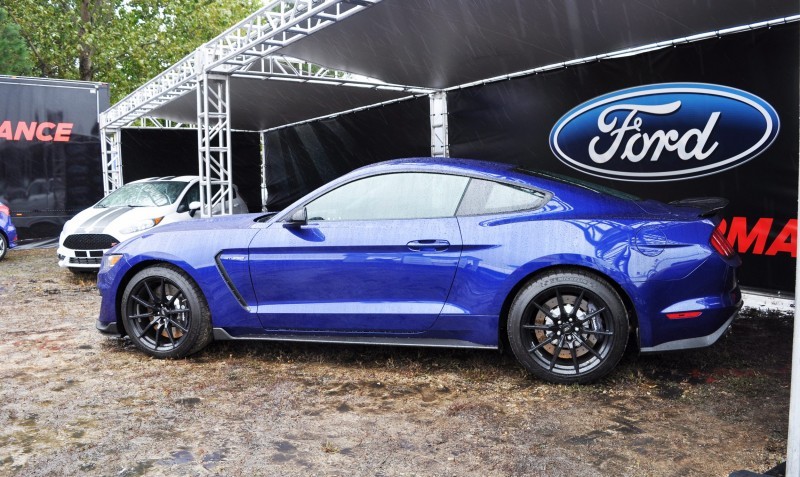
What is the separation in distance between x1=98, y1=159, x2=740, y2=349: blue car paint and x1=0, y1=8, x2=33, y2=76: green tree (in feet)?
67.1

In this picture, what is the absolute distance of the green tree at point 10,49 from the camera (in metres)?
21.1

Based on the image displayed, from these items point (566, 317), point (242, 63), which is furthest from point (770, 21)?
point (242, 63)

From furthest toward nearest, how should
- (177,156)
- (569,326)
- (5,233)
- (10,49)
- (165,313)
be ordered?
(10,49) < (177,156) < (5,233) < (165,313) < (569,326)

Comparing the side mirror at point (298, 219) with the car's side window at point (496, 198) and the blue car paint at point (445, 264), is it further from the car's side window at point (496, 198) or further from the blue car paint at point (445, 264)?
the car's side window at point (496, 198)

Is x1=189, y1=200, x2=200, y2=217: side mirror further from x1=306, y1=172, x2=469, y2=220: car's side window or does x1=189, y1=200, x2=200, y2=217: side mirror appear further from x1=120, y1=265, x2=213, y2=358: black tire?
x1=306, y1=172, x2=469, y2=220: car's side window

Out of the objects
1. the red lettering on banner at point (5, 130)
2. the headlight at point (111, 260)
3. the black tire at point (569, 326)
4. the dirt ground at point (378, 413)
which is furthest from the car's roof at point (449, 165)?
the red lettering on banner at point (5, 130)

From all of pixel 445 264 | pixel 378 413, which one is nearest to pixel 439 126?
pixel 445 264

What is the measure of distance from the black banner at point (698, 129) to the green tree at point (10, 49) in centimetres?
1937

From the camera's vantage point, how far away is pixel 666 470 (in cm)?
291

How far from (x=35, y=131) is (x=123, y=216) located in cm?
548

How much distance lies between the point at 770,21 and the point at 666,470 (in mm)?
4759

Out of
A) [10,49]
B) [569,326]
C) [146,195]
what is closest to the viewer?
[569,326]

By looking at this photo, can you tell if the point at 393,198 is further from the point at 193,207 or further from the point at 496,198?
the point at 193,207

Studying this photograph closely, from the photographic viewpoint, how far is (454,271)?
13.4 ft
